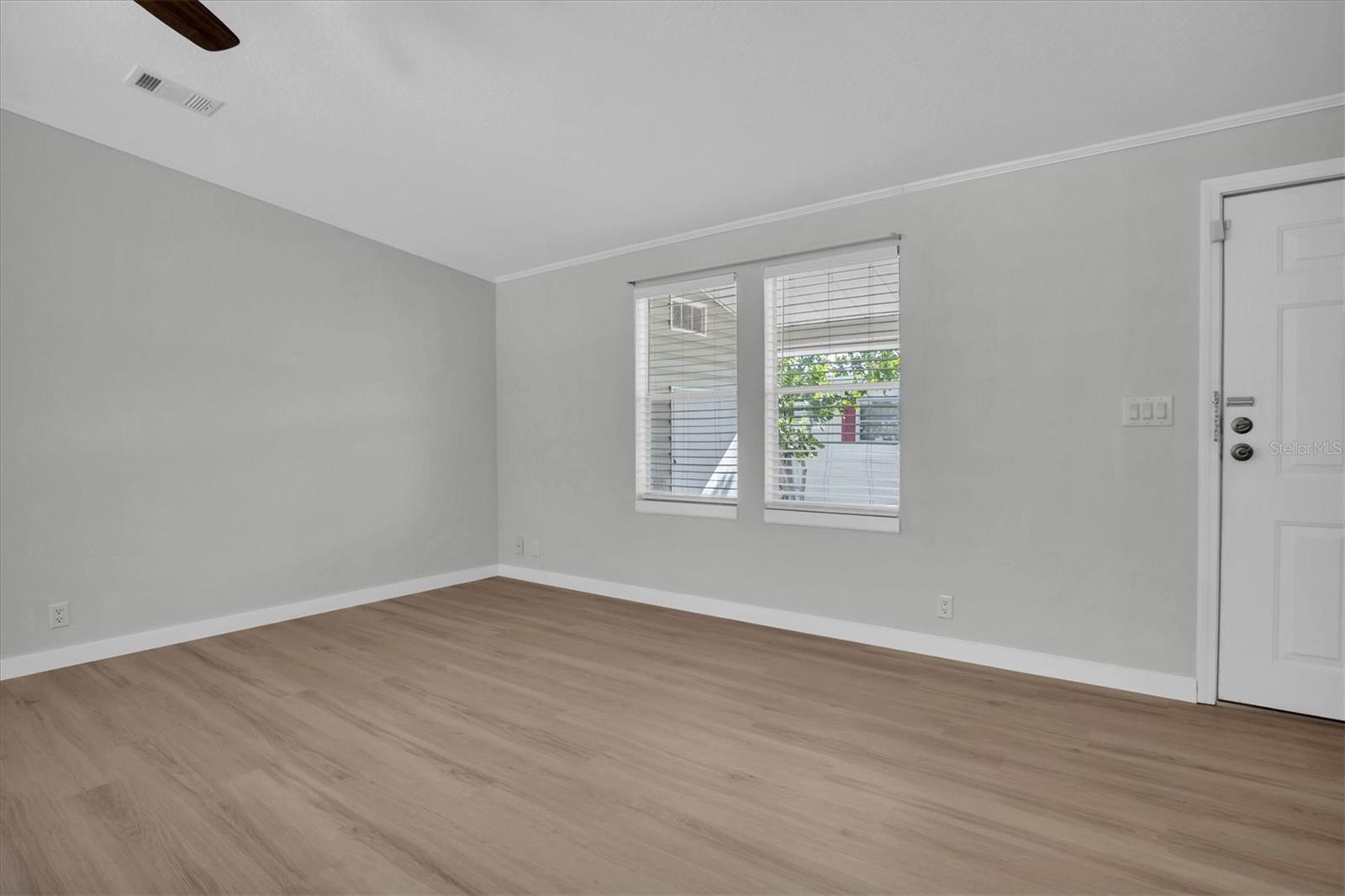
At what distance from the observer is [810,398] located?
13.4 feet

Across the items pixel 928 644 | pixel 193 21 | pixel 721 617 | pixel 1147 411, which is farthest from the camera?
pixel 721 617

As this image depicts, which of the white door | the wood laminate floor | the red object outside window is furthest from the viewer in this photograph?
the red object outside window

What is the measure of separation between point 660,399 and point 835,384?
1.34m

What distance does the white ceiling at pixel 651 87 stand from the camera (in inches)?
96.4

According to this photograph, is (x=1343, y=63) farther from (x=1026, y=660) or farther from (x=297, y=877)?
(x=297, y=877)

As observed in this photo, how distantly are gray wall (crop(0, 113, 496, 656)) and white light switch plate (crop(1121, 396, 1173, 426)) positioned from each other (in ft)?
14.6

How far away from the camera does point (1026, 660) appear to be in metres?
3.31

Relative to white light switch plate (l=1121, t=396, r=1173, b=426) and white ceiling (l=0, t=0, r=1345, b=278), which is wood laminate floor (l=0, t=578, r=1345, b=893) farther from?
white ceiling (l=0, t=0, r=1345, b=278)

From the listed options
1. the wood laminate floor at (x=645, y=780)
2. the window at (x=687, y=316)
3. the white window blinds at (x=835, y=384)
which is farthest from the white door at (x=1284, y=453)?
the window at (x=687, y=316)

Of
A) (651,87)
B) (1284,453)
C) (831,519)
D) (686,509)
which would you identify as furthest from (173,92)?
(1284,453)

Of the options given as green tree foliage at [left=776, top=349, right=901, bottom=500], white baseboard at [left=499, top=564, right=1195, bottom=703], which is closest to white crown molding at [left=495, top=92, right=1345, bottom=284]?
green tree foliage at [left=776, top=349, right=901, bottom=500]

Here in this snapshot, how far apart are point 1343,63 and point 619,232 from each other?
3.49 metres

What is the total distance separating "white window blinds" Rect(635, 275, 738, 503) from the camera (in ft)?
14.7

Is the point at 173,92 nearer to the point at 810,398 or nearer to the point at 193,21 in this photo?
the point at 193,21
